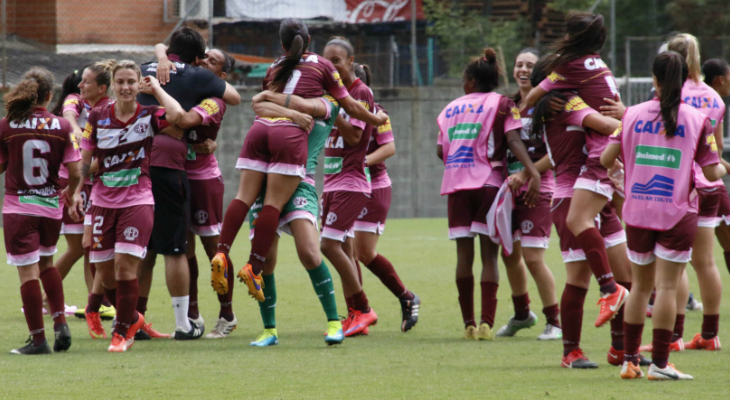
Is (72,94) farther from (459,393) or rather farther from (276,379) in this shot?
(459,393)

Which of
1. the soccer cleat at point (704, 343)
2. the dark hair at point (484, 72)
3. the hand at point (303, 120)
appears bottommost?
the soccer cleat at point (704, 343)

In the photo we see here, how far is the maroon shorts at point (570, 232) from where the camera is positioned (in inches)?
224

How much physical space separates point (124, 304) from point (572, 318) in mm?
2902

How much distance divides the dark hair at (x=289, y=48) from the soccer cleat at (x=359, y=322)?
1.98 meters

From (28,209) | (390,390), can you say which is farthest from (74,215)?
(390,390)

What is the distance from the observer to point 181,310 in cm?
657

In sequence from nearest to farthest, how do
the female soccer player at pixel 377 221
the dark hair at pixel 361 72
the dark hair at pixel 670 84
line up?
the dark hair at pixel 670 84 → the female soccer player at pixel 377 221 → the dark hair at pixel 361 72

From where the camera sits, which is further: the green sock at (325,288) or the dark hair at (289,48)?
the green sock at (325,288)

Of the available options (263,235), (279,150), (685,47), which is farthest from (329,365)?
(685,47)

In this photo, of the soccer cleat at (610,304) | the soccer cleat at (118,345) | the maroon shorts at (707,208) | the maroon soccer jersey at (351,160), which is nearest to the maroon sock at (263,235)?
the soccer cleat at (118,345)

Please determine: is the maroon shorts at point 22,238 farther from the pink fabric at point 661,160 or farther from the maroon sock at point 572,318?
the pink fabric at point 661,160

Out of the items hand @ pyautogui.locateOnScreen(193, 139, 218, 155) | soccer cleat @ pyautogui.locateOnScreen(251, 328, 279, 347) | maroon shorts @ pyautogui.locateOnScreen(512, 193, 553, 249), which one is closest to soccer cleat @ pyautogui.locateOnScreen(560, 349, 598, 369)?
maroon shorts @ pyautogui.locateOnScreen(512, 193, 553, 249)

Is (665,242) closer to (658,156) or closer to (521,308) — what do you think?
(658,156)

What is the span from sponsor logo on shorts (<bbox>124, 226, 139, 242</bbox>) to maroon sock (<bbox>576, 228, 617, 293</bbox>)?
289 cm
